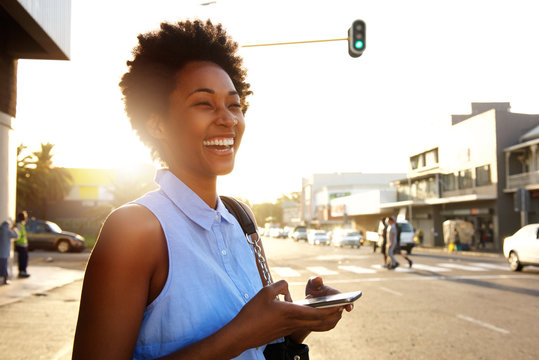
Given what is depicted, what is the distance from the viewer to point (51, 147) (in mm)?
53594

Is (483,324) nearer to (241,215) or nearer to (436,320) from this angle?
(436,320)

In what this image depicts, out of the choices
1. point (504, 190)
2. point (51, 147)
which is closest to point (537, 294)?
point (504, 190)

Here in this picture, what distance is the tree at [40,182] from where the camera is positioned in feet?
156

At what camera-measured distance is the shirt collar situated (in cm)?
148

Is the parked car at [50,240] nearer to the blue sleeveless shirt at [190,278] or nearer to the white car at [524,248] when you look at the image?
the white car at [524,248]

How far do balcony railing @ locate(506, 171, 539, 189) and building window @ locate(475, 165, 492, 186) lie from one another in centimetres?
176

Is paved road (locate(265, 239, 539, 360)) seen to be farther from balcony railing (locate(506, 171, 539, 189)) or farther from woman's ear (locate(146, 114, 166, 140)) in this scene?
balcony railing (locate(506, 171, 539, 189))

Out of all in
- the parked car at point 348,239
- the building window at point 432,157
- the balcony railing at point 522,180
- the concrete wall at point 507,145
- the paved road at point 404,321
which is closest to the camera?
the paved road at point 404,321

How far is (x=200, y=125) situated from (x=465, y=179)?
4199 centimetres

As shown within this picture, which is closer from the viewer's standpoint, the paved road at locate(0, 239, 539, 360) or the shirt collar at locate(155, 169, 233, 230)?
the shirt collar at locate(155, 169, 233, 230)

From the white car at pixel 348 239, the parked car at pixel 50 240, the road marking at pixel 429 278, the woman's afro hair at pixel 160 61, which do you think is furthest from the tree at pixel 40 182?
the woman's afro hair at pixel 160 61

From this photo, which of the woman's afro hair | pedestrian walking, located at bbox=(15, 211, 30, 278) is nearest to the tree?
pedestrian walking, located at bbox=(15, 211, 30, 278)

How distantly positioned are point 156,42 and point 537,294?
443 inches

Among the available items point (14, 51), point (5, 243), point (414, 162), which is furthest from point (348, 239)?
point (14, 51)
